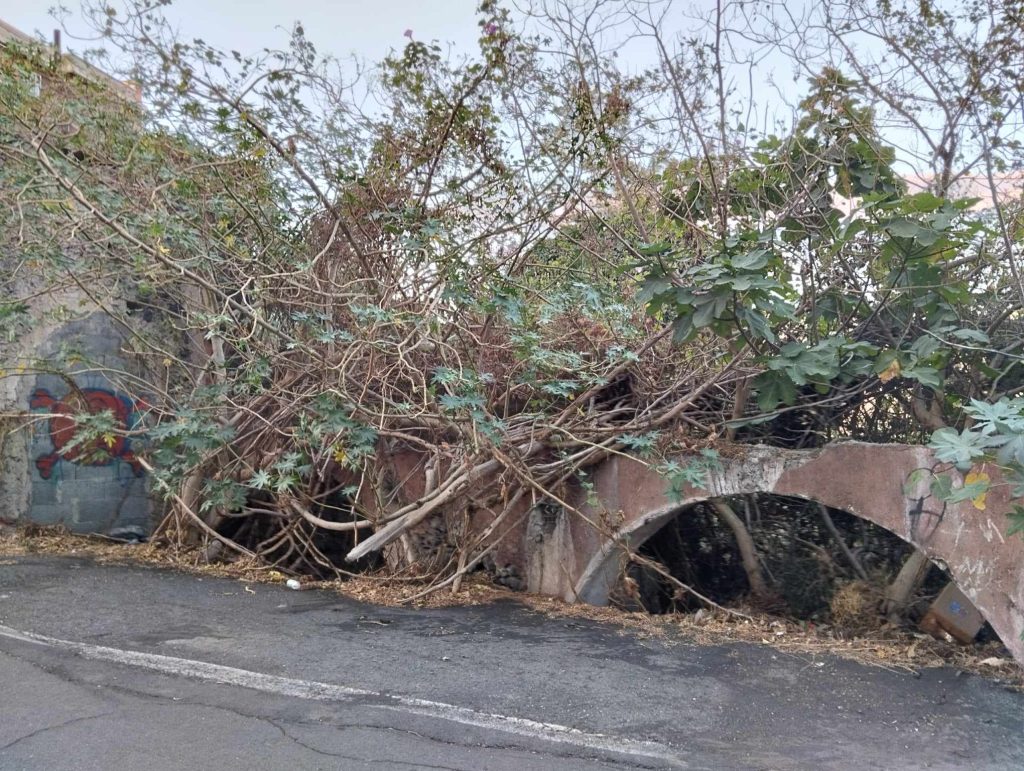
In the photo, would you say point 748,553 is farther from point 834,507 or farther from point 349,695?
point 349,695

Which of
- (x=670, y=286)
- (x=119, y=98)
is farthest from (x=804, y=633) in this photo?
(x=119, y=98)

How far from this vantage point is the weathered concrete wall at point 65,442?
386 inches

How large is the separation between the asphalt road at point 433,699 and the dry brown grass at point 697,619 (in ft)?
0.98

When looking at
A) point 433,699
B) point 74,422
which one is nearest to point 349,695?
point 433,699

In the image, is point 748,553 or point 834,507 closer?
point 834,507

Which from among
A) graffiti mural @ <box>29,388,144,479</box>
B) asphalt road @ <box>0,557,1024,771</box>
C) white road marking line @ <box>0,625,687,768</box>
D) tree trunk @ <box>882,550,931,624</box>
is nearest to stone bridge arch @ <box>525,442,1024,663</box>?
asphalt road @ <box>0,557,1024,771</box>

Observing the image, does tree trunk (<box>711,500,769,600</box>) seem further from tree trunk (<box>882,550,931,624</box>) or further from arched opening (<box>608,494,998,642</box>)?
tree trunk (<box>882,550,931,624</box>)

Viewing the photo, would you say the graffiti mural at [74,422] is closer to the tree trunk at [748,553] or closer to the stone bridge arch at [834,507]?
the stone bridge arch at [834,507]

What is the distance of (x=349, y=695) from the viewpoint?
16.1 ft

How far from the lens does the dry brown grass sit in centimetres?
614

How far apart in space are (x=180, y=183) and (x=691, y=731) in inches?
241

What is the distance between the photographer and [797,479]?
262 inches

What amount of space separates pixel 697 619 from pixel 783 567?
5.19ft

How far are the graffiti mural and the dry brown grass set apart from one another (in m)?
0.92
